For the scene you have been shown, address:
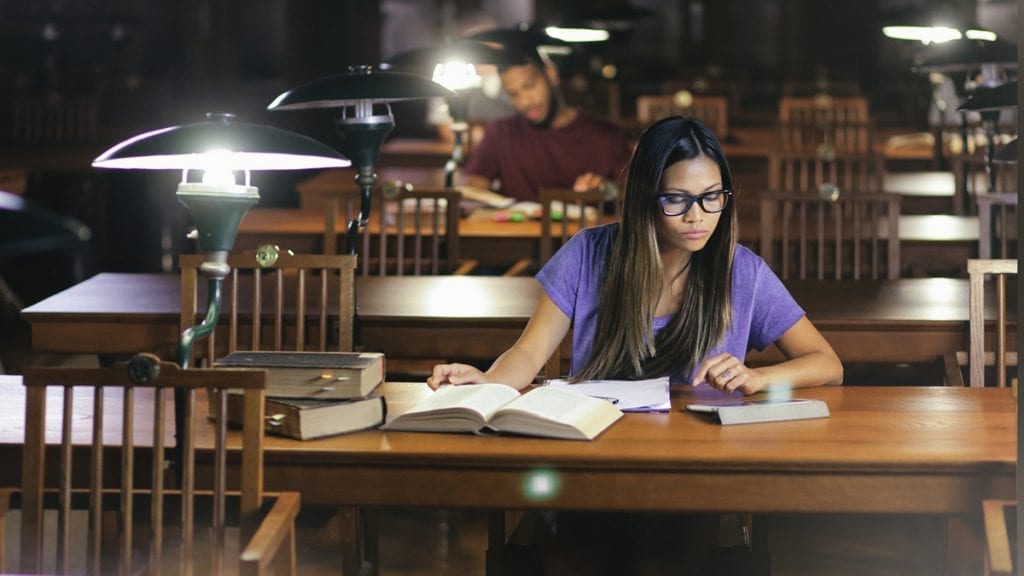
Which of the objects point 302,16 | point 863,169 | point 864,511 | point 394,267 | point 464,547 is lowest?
point 464,547

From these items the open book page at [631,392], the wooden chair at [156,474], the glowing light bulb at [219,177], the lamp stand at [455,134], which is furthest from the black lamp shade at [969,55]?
the wooden chair at [156,474]

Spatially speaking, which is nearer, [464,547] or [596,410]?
[596,410]

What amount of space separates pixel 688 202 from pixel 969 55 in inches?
107

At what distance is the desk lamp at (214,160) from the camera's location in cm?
205

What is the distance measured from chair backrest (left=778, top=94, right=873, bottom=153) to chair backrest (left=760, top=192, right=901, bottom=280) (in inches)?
105

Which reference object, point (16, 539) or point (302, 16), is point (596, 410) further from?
point (302, 16)

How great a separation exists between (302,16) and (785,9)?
13.7 feet

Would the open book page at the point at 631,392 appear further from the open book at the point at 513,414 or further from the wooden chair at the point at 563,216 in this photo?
the wooden chair at the point at 563,216

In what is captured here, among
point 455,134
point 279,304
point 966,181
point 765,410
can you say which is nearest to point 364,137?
point 279,304

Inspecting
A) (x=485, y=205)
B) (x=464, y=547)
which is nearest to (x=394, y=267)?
(x=485, y=205)

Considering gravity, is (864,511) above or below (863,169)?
below

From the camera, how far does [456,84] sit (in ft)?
15.4

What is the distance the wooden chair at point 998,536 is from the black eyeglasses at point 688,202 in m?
0.71

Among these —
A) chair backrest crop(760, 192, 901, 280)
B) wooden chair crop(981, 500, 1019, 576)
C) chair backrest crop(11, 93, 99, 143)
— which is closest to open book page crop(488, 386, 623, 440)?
wooden chair crop(981, 500, 1019, 576)
